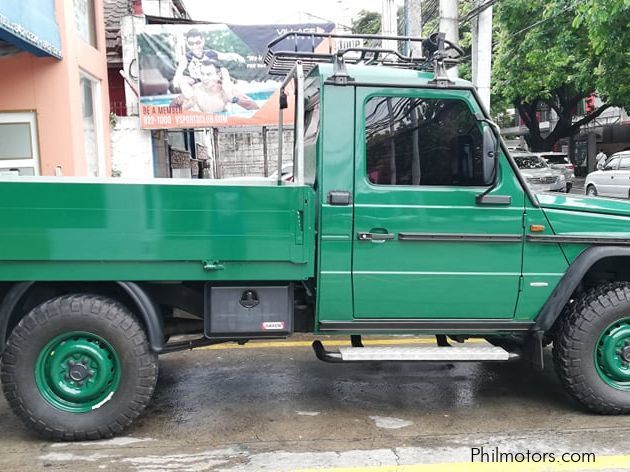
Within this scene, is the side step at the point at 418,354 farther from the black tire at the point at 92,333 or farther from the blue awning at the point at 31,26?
the blue awning at the point at 31,26

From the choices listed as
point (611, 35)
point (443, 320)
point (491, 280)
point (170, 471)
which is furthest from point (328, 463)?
point (611, 35)

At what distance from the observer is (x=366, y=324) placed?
3.90m

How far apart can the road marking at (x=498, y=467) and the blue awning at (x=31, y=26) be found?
20.9 ft

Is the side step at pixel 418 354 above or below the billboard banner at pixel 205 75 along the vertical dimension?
below

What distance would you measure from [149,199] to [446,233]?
184 centimetres

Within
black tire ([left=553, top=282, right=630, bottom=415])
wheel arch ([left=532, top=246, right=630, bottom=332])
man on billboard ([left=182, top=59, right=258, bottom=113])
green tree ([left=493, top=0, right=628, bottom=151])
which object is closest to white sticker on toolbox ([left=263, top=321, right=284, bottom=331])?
wheel arch ([left=532, top=246, right=630, bottom=332])

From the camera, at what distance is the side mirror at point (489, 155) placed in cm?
380

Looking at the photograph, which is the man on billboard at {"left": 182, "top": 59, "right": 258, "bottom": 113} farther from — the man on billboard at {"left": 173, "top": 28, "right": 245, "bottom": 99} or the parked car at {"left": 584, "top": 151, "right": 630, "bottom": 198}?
the parked car at {"left": 584, "top": 151, "right": 630, "bottom": 198}

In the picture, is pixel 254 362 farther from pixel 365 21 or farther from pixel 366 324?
pixel 365 21

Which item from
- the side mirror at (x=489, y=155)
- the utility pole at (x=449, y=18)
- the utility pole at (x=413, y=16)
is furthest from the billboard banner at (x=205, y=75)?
the side mirror at (x=489, y=155)

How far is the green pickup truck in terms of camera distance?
139 inches

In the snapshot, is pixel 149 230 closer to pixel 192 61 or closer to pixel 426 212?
pixel 426 212

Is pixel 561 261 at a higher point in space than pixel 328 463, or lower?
higher

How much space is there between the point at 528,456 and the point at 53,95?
8380mm
